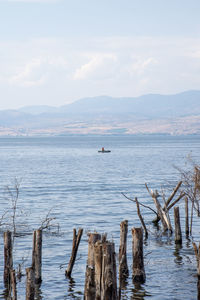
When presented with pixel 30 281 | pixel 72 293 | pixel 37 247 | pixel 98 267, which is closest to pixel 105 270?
pixel 98 267

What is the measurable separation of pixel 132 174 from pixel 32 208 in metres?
35.2

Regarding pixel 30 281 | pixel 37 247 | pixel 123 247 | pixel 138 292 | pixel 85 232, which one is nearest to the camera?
pixel 30 281

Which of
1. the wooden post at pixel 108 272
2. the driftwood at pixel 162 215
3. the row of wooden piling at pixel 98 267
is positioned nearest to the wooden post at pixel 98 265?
the row of wooden piling at pixel 98 267

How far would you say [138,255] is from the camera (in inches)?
727

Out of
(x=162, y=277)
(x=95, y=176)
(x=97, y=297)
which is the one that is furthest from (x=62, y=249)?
(x=95, y=176)

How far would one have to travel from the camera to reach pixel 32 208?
1561 inches

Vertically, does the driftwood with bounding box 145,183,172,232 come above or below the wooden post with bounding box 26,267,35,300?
above

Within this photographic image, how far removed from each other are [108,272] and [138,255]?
6755mm

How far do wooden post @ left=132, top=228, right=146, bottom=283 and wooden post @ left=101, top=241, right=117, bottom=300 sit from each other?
605cm

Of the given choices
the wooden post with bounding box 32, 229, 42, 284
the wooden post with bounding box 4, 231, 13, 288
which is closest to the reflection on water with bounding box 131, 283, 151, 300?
the wooden post with bounding box 32, 229, 42, 284

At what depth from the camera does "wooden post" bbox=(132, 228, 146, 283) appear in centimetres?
1812

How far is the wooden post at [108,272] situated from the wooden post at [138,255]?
19.9ft

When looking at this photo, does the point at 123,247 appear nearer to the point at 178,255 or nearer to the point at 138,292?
the point at 138,292

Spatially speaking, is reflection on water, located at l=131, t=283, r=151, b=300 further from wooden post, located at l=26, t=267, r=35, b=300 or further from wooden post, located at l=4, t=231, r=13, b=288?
wooden post, located at l=26, t=267, r=35, b=300
